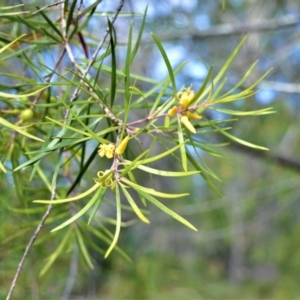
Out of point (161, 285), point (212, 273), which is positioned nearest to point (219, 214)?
point (212, 273)

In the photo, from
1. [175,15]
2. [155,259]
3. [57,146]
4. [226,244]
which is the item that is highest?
[175,15]

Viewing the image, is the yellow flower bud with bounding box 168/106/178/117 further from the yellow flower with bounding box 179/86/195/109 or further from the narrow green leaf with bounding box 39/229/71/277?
the narrow green leaf with bounding box 39/229/71/277

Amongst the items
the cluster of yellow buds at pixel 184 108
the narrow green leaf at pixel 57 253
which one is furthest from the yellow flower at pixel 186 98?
the narrow green leaf at pixel 57 253

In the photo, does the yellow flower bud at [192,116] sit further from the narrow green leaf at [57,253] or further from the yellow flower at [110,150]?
the narrow green leaf at [57,253]

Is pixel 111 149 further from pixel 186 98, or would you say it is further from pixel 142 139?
pixel 142 139

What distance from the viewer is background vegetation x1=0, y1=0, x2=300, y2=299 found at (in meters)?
0.34

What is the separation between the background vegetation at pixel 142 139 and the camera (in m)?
0.34

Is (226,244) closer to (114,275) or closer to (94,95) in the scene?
(114,275)

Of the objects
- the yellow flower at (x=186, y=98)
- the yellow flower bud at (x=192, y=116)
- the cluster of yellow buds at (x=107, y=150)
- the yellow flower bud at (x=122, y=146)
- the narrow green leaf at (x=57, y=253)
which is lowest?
the narrow green leaf at (x=57, y=253)

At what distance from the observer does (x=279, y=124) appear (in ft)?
6.46

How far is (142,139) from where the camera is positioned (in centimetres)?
145

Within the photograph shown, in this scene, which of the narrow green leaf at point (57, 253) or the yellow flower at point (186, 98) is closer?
the yellow flower at point (186, 98)

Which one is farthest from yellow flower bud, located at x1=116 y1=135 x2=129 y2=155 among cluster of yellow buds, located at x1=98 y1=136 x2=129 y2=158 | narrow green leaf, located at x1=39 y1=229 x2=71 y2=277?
narrow green leaf, located at x1=39 y1=229 x2=71 y2=277

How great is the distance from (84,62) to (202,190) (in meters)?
2.81
